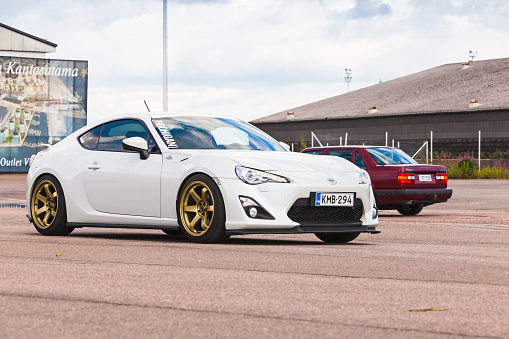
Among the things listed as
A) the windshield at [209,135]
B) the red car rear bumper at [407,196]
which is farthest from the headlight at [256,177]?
the red car rear bumper at [407,196]

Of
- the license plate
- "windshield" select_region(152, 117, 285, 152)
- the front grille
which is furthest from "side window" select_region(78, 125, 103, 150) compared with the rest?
the license plate

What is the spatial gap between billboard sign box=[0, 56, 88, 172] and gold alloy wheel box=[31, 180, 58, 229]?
38036mm

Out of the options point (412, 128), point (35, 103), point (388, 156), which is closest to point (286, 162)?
point (388, 156)

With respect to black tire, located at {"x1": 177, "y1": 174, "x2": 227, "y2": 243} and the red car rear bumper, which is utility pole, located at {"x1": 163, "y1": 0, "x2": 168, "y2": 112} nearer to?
the red car rear bumper

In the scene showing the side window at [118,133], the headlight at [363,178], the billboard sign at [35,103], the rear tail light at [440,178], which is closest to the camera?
the headlight at [363,178]

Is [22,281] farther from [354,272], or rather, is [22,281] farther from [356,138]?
[356,138]

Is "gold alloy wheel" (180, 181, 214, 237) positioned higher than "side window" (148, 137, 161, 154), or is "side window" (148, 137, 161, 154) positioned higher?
"side window" (148, 137, 161, 154)

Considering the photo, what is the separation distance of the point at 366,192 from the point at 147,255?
2673 mm

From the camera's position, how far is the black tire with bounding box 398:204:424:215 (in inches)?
752

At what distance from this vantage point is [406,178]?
18.3 metres

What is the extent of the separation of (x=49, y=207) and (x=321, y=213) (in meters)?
3.55

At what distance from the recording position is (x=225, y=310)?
17.7 ft

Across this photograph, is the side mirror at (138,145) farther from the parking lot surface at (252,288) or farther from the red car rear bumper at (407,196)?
the red car rear bumper at (407,196)

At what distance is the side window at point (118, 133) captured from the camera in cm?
1092
